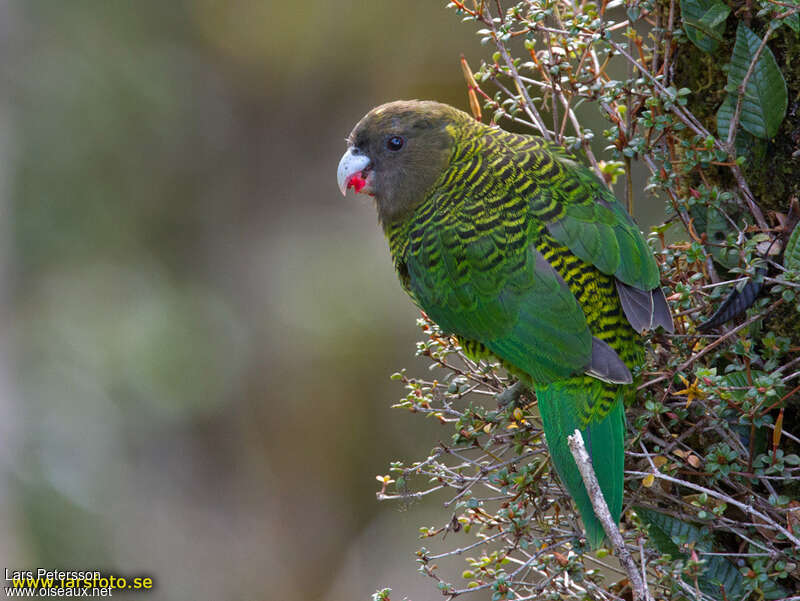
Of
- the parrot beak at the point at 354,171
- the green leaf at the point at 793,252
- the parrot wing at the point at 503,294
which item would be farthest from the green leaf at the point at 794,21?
the parrot beak at the point at 354,171

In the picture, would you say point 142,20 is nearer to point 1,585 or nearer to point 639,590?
point 1,585

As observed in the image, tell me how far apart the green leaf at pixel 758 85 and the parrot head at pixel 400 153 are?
36.6 inches

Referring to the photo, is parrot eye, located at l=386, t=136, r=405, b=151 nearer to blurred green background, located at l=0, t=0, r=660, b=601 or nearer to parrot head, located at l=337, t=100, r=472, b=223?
parrot head, located at l=337, t=100, r=472, b=223

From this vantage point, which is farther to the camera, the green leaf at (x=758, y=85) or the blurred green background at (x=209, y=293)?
the blurred green background at (x=209, y=293)

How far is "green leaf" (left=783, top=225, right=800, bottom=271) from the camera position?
192 centimetres

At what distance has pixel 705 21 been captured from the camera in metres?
2.07

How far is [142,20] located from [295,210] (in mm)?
1985

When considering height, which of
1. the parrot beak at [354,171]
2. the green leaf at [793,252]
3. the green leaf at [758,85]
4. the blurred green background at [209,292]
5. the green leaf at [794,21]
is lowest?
the blurred green background at [209,292]

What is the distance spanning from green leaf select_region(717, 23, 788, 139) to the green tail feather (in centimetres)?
71

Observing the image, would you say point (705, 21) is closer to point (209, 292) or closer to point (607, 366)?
point (607, 366)

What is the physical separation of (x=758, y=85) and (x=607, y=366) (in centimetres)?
74

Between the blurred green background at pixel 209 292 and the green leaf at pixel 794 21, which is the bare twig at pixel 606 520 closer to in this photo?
the green leaf at pixel 794 21

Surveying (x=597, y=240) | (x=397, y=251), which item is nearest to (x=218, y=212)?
(x=397, y=251)

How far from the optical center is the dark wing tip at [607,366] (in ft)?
6.82
